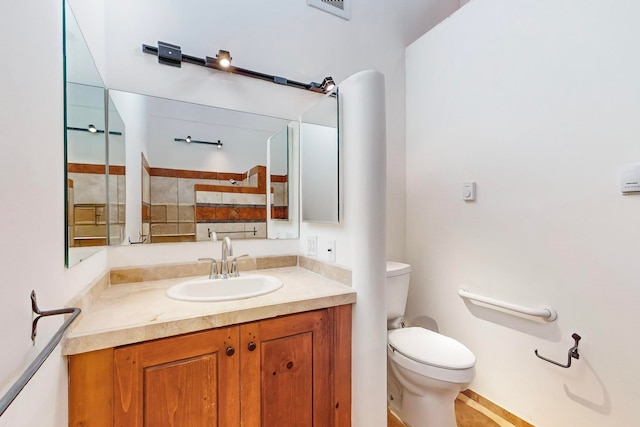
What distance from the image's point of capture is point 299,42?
1758 millimetres

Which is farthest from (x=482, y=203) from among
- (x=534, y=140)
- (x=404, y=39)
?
(x=404, y=39)

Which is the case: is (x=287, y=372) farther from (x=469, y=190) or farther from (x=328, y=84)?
(x=328, y=84)

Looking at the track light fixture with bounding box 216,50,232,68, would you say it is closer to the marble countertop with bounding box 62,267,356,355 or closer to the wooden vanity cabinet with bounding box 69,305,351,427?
the marble countertop with bounding box 62,267,356,355

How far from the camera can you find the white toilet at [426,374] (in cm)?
131

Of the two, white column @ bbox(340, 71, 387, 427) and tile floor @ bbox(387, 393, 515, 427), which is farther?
tile floor @ bbox(387, 393, 515, 427)

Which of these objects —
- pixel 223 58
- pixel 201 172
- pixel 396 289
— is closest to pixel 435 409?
pixel 396 289

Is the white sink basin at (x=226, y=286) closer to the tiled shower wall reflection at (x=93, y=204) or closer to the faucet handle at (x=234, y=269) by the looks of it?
the faucet handle at (x=234, y=269)

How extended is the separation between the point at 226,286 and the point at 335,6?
1919 millimetres

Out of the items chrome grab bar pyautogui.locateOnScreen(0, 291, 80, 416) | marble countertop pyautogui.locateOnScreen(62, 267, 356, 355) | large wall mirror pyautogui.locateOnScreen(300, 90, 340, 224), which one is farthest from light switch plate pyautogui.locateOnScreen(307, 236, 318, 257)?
chrome grab bar pyautogui.locateOnScreen(0, 291, 80, 416)

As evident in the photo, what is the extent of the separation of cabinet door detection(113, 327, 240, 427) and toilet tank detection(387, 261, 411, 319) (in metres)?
1.02

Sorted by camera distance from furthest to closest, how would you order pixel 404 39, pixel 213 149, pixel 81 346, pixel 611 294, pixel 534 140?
pixel 404 39, pixel 213 149, pixel 534 140, pixel 611 294, pixel 81 346

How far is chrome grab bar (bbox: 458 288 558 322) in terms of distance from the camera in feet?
4.49

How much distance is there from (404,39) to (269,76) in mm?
1230

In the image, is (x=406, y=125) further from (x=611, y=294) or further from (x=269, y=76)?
(x=611, y=294)
